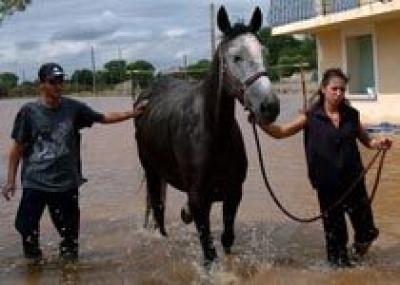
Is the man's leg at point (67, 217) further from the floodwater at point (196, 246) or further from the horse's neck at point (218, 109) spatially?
the horse's neck at point (218, 109)

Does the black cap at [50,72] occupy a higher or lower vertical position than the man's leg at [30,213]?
higher

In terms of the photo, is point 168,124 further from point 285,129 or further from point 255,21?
point 255,21

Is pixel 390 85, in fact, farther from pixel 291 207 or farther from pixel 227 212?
pixel 227 212

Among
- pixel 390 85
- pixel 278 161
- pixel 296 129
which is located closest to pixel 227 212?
pixel 296 129

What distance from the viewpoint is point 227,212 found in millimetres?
7219

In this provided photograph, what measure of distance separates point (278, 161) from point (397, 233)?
816 cm

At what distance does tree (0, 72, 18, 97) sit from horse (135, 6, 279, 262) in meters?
86.8

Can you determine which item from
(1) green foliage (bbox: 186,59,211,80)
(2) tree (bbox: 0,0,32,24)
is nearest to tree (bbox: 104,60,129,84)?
(1) green foliage (bbox: 186,59,211,80)

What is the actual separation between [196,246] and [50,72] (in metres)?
2.60

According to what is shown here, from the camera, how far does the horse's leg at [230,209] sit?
7047 mm

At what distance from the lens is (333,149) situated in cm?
658

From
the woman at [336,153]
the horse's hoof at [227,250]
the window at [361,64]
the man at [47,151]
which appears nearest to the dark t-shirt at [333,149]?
the woman at [336,153]

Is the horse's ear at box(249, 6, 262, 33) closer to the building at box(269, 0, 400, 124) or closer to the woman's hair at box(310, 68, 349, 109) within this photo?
the woman's hair at box(310, 68, 349, 109)

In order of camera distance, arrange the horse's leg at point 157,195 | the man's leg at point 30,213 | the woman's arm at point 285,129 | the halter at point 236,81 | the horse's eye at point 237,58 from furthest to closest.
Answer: the horse's leg at point 157,195 → the man's leg at point 30,213 → the woman's arm at point 285,129 → the horse's eye at point 237,58 → the halter at point 236,81
